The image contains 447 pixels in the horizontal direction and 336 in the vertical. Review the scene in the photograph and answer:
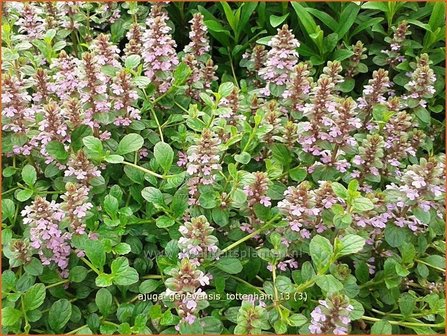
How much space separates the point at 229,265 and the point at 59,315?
0.53 meters

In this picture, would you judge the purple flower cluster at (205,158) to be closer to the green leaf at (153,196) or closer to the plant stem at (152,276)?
the green leaf at (153,196)

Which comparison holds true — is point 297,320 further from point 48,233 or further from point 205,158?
point 48,233

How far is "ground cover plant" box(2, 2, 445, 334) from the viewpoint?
157 cm

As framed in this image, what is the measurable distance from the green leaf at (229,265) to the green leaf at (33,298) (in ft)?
1.74

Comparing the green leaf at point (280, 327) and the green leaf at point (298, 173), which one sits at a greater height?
the green leaf at point (298, 173)

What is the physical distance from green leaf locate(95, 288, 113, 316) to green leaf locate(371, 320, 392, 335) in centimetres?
78

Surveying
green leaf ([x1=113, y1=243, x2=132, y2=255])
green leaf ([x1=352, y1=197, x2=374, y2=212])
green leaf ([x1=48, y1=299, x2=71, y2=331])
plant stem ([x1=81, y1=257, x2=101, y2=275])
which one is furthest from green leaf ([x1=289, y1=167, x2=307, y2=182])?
green leaf ([x1=48, y1=299, x2=71, y2=331])

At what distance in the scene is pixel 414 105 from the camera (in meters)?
2.06

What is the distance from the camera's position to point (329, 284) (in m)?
1.45

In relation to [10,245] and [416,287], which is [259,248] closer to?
[416,287]

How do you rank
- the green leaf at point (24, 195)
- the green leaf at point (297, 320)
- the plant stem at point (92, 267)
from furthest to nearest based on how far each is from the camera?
the green leaf at point (24, 195) → the plant stem at point (92, 267) → the green leaf at point (297, 320)

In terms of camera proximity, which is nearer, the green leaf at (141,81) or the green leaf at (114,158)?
the green leaf at (114,158)

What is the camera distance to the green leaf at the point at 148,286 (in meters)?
1.67

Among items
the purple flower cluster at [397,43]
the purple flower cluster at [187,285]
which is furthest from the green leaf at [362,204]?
the purple flower cluster at [397,43]
